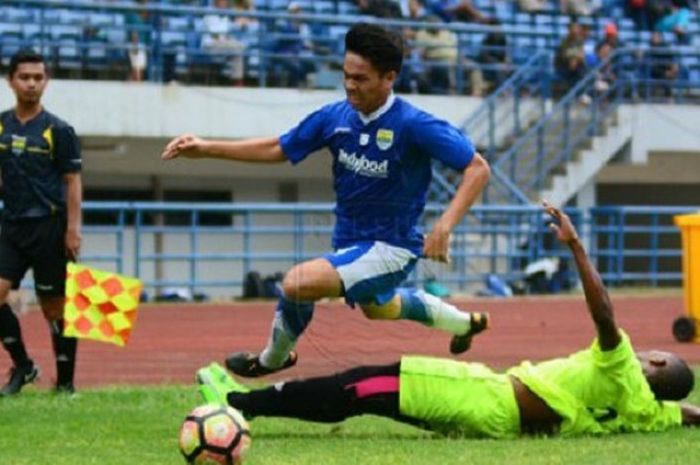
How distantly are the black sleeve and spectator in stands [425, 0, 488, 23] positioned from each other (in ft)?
70.7

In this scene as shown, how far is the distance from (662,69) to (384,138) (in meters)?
24.5

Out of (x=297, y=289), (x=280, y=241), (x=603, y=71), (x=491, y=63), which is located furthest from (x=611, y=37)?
(x=297, y=289)

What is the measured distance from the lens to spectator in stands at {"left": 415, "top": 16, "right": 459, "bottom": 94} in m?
32.3

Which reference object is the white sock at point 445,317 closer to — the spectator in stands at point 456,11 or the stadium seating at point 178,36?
the stadium seating at point 178,36

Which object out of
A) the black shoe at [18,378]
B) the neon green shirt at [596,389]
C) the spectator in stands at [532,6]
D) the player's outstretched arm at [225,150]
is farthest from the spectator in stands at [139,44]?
the neon green shirt at [596,389]

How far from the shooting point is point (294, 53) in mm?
31344

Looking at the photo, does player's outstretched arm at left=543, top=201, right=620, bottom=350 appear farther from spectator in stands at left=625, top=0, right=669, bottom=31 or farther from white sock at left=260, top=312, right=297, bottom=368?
spectator in stands at left=625, top=0, right=669, bottom=31

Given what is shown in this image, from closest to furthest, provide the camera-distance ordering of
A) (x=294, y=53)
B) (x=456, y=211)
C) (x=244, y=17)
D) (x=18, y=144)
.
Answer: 1. (x=456, y=211)
2. (x=18, y=144)
3. (x=244, y=17)
4. (x=294, y=53)

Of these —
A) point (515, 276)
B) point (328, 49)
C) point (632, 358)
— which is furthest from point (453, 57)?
point (632, 358)

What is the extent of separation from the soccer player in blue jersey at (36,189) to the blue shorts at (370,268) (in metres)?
2.44

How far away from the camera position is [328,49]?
31328mm

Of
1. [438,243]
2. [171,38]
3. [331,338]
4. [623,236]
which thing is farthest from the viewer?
[623,236]

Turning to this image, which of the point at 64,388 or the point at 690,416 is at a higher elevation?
the point at 690,416

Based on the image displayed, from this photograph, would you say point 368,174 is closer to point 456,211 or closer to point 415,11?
point 456,211
